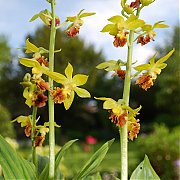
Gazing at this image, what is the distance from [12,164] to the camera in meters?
1.13

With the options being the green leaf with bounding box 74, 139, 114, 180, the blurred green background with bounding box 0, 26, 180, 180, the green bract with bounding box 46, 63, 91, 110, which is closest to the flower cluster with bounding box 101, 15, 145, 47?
the green bract with bounding box 46, 63, 91, 110

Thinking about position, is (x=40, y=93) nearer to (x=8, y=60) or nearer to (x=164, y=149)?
(x=164, y=149)

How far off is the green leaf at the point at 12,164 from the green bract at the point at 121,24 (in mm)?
359

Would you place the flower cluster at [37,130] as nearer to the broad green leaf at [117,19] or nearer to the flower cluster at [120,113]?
the flower cluster at [120,113]

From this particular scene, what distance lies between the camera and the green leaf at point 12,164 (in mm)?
1118

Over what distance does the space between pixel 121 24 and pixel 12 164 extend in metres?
0.42

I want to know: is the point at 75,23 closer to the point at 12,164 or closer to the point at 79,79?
the point at 79,79

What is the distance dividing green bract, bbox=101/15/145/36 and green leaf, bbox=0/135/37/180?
0.36 m

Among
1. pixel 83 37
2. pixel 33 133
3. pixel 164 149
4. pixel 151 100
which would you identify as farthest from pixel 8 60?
pixel 33 133

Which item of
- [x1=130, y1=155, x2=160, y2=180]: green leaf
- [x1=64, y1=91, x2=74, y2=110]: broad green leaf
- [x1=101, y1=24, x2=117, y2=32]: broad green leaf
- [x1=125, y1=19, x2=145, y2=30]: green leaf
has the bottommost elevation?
[x1=130, y1=155, x2=160, y2=180]: green leaf

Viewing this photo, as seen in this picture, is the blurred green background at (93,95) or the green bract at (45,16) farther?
the blurred green background at (93,95)

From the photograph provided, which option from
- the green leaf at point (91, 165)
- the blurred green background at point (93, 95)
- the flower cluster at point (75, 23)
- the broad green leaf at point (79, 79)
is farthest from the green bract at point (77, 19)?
the blurred green background at point (93, 95)

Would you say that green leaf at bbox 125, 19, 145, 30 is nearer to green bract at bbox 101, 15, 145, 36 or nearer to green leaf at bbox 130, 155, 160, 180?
green bract at bbox 101, 15, 145, 36

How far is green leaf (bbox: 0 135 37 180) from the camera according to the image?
1.12 metres
